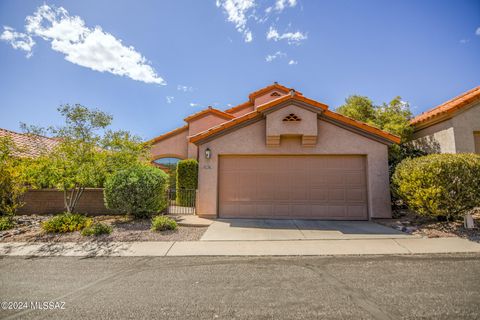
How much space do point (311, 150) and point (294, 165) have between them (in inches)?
35.7

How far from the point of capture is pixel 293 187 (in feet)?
28.7

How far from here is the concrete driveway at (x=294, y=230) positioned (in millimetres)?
6238

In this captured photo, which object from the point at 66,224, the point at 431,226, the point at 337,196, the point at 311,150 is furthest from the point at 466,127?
the point at 66,224

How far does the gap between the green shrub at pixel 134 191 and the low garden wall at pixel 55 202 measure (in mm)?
2027

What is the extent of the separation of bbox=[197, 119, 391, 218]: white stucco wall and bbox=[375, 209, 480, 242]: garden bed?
0.63 metres

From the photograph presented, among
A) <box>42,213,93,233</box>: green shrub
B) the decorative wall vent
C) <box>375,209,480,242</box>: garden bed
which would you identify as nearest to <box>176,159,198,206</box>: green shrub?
<box>42,213,93,233</box>: green shrub

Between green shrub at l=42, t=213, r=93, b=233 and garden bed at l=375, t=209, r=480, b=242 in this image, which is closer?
garden bed at l=375, t=209, r=480, b=242

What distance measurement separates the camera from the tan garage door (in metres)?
8.56

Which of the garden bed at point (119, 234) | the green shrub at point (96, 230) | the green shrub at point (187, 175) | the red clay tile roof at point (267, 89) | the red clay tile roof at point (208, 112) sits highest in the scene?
the red clay tile roof at point (267, 89)

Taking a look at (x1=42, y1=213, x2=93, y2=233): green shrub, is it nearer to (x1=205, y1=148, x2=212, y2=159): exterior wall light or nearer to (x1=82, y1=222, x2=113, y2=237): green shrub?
(x1=82, y1=222, x2=113, y2=237): green shrub

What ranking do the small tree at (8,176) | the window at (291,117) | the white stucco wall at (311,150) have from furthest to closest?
the window at (291,117), the white stucco wall at (311,150), the small tree at (8,176)

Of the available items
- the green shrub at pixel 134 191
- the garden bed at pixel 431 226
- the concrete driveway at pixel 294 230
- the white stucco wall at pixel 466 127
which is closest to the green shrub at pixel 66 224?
the green shrub at pixel 134 191

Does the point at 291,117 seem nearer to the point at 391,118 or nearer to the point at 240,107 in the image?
the point at 391,118

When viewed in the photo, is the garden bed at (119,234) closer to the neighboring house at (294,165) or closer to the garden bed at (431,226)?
the neighboring house at (294,165)
